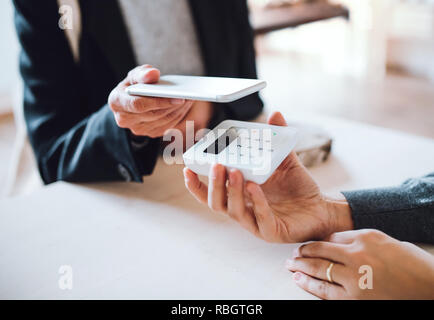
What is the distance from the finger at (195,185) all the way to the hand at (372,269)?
14 cm

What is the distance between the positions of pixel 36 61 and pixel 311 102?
1.88 metres

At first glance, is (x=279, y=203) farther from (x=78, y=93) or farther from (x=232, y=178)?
(x=78, y=93)

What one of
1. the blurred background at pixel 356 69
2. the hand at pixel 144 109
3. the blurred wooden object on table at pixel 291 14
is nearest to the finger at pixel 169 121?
the hand at pixel 144 109

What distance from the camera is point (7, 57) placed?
263cm

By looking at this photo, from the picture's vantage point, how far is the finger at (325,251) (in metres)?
0.42

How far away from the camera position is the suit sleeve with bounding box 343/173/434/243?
19.0 inches

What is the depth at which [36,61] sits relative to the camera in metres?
0.76

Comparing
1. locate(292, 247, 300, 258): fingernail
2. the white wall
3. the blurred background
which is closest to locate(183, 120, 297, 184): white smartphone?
locate(292, 247, 300, 258): fingernail

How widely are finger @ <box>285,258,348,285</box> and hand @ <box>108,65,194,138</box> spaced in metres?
0.25

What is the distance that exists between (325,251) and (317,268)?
0.07ft

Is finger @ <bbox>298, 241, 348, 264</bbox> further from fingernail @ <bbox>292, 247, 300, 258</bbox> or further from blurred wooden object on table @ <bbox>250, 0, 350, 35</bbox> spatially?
blurred wooden object on table @ <bbox>250, 0, 350, 35</bbox>

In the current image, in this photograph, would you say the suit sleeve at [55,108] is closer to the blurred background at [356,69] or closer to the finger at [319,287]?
the finger at [319,287]

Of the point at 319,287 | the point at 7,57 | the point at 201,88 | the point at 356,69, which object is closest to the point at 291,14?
the point at 356,69
